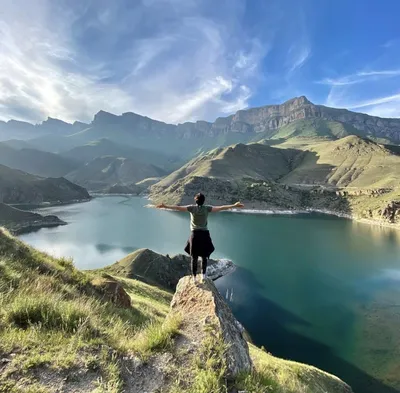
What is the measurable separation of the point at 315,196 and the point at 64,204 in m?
162

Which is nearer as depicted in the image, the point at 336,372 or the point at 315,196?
the point at 336,372

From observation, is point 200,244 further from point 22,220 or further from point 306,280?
point 22,220

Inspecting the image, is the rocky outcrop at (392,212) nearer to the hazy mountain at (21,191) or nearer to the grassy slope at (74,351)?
the grassy slope at (74,351)

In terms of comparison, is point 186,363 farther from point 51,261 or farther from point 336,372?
point 336,372

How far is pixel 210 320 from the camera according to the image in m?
7.05

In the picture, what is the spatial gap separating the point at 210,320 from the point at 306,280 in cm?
5291

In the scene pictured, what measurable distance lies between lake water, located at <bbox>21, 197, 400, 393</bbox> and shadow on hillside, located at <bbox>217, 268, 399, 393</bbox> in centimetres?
11

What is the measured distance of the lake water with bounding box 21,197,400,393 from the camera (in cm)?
3091

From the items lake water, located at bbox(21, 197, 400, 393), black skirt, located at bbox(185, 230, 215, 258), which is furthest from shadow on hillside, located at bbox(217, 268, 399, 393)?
black skirt, located at bbox(185, 230, 215, 258)

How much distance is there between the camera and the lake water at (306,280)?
3091 centimetres

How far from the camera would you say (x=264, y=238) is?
9544 centimetres

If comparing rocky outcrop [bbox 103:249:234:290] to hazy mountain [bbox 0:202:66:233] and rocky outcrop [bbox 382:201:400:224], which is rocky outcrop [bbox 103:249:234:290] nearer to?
hazy mountain [bbox 0:202:66:233]

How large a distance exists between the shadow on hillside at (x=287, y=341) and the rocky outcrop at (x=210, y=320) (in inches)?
979

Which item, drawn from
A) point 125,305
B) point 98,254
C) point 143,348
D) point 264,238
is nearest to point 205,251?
point 143,348
